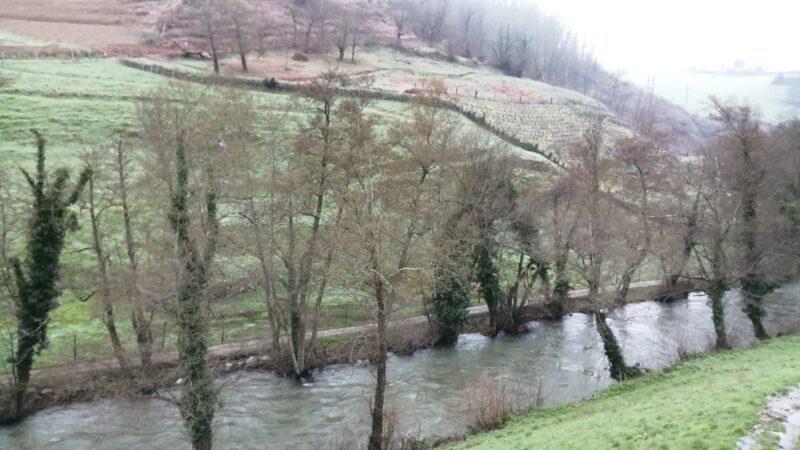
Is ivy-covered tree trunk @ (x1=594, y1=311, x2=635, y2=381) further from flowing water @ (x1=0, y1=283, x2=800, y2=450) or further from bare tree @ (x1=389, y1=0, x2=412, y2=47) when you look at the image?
bare tree @ (x1=389, y1=0, x2=412, y2=47)

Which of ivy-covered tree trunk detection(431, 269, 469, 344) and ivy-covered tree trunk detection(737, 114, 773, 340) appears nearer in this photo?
ivy-covered tree trunk detection(737, 114, 773, 340)

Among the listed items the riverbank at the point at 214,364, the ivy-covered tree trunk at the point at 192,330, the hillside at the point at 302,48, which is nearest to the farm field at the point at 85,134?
the riverbank at the point at 214,364

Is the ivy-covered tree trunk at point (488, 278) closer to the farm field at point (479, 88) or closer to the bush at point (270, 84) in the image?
the farm field at point (479, 88)

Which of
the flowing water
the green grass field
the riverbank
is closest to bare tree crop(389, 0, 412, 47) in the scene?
the green grass field

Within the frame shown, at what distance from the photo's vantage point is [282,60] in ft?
322

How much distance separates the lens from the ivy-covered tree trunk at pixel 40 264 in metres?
29.5

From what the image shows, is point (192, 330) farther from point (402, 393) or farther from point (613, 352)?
point (613, 352)

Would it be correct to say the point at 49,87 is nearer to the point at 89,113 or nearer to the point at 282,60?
the point at 89,113

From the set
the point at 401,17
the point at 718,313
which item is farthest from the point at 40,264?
the point at 401,17

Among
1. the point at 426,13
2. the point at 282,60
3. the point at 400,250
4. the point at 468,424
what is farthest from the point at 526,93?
the point at 468,424

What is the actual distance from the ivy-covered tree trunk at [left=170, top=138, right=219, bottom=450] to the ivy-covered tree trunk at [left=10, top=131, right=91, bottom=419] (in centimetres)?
1051

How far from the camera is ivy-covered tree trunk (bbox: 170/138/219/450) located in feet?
75.4

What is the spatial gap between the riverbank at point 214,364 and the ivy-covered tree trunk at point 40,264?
5.02ft

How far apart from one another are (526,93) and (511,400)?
9430 centimetres
